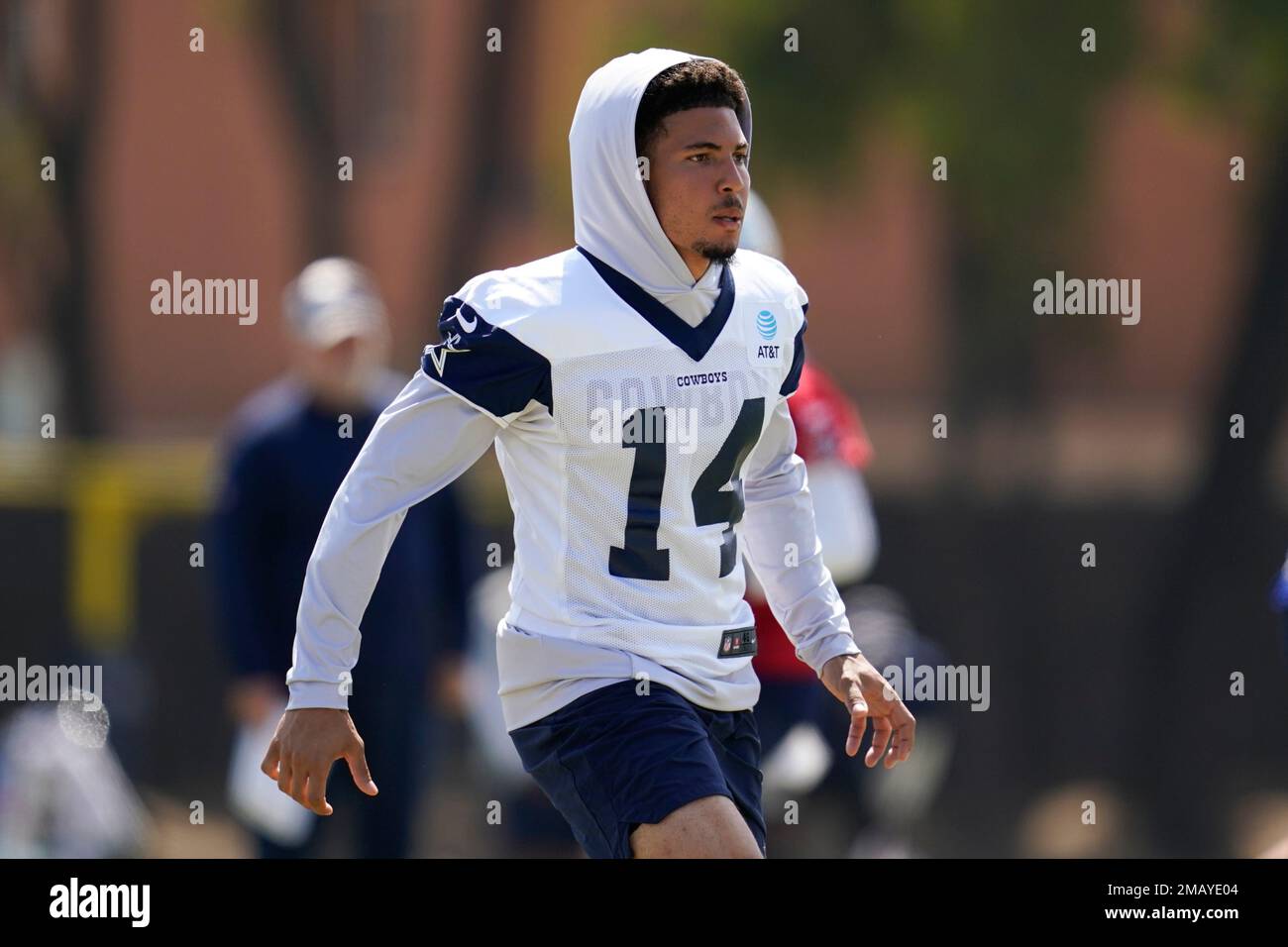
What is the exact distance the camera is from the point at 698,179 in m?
3.90

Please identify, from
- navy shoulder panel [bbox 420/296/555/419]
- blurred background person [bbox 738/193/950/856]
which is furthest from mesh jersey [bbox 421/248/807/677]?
blurred background person [bbox 738/193/950/856]

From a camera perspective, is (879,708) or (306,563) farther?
(306,563)

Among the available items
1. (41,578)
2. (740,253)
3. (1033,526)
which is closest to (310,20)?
(41,578)

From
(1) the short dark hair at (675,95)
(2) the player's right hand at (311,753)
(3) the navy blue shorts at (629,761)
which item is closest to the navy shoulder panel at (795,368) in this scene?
(1) the short dark hair at (675,95)

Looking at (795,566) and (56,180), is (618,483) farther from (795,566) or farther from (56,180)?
(56,180)

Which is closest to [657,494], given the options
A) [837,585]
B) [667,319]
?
[667,319]

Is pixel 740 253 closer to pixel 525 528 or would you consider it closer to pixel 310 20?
pixel 525 528

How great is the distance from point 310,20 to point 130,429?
900 cm

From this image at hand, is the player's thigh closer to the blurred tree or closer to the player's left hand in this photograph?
the player's left hand

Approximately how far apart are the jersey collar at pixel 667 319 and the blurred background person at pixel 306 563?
96.6 inches

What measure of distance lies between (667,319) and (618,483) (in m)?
0.32

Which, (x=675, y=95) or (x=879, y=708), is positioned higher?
(x=675, y=95)

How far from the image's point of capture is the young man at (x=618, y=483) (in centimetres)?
372

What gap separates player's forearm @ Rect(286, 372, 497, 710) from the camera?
3.75 m
